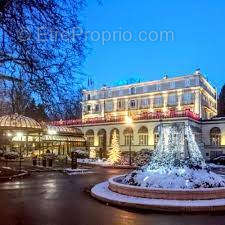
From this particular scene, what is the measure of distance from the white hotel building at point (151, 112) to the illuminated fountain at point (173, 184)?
1577 inches

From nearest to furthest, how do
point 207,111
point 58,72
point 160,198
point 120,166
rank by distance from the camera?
point 160,198 < point 58,72 < point 120,166 < point 207,111

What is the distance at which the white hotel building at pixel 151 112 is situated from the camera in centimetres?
6819

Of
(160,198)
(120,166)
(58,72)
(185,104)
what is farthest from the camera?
(185,104)

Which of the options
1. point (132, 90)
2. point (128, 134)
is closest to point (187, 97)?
point (132, 90)

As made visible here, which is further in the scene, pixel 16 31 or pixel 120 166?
pixel 120 166

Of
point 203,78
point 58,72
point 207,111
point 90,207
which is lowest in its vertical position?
point 90,207

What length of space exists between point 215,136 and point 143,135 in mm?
12266

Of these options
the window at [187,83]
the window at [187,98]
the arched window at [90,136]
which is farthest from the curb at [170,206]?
→ the window at [187,83]

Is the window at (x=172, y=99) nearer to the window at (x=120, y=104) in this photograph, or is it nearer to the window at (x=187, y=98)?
the window at (x=187, y=98)

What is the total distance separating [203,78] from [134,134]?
816 inches

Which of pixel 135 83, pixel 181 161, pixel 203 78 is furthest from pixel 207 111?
pixel 181 161

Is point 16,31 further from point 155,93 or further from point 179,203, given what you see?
point 155,93

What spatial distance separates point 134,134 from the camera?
72.0 meters

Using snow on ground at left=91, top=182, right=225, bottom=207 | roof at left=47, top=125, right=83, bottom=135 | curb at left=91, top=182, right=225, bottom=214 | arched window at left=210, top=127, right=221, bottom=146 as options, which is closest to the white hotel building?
arched window at left=210, top=127, right=221, bottom=146
